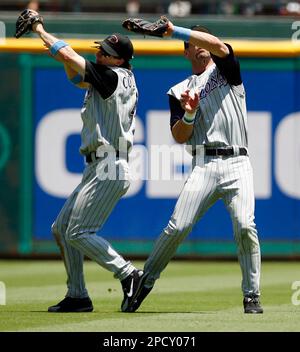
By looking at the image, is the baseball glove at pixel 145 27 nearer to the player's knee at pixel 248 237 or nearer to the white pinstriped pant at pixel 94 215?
the white pinstriped pant at pixel 94 215

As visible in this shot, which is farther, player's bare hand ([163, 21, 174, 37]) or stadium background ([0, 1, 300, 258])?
stadium background ([0, 1, 300, 258])

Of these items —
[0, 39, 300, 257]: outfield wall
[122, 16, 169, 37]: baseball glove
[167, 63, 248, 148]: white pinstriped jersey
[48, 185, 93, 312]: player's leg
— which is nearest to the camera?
[122, 16, 169, 37]: baseball glove

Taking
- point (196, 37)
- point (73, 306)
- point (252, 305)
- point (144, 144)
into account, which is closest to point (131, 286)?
point (73, 306)

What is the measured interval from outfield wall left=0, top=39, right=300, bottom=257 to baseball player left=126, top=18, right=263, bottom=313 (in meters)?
5.54

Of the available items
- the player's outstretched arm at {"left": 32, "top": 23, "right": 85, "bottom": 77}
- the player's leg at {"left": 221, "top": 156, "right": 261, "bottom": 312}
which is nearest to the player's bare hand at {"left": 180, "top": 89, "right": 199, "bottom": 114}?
the player's leg at {"left": 221, "top": 156, "right": 261, "bottom": 312}

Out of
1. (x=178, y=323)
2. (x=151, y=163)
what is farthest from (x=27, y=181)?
(x=178, y=323)

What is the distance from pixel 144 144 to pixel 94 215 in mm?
5622

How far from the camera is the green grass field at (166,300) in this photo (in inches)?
278

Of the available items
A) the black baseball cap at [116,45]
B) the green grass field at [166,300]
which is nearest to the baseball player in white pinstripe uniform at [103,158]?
the black baseball cap at [116,45]

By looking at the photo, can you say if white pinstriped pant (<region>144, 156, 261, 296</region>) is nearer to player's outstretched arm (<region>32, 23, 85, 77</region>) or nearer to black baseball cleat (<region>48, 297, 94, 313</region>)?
black baseball cleat (<region>48, 297, 94, 313</region>)

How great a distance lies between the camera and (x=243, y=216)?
7.78 metres

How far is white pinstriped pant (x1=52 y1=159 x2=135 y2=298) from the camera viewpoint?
7.91 m

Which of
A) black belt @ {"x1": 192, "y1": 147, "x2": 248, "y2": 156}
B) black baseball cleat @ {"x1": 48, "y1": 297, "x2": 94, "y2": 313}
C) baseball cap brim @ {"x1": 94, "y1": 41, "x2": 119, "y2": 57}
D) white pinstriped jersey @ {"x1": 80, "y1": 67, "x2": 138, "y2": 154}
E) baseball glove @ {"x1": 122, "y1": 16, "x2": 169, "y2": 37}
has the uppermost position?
baseball glove @ {"x1": 122, "y1": 16, "x2": 169, "y2": 37}

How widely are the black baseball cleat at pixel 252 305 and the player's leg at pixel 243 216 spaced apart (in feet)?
0.09
